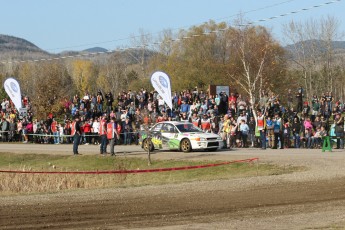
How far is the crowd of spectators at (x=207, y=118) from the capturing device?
3428 centimetres

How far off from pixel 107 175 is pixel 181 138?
6069 mm

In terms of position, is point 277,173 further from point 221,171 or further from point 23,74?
point 23,74

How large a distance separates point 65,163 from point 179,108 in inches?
444

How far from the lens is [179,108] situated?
143 ft

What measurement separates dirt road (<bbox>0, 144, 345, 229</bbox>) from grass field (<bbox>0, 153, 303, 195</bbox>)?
9.09 ft

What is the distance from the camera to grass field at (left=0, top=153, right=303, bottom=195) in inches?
963

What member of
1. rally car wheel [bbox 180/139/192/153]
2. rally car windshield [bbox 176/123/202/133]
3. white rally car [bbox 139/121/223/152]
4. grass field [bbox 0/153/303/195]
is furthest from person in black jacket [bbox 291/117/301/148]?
grass field [bbox 0/153/303/195]

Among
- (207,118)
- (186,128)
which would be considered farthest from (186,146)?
(207,118)

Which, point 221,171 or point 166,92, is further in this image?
point 166,92

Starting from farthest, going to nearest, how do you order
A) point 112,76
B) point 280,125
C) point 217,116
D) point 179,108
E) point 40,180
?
point 112,76 → point 179,108 → point 217,116 → point 280,125 → point 40,180

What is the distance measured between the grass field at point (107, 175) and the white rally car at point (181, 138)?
6.90 ft

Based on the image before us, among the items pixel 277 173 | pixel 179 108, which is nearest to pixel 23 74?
Answer: pixel 179 108

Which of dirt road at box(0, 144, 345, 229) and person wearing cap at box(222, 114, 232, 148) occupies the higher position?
person wearing cap at box(222, 114, 232, 148)

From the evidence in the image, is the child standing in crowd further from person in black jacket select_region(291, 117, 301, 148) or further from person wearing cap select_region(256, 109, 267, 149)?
person in black jacket select_region(291, 117, 301, 148)
